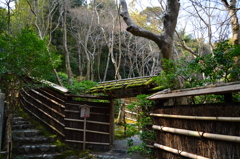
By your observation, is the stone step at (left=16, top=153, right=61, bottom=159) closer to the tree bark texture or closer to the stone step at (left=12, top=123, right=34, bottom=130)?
the stone step at (left=12, top=123, right=34, bottom=130)

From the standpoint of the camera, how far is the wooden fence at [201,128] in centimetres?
290

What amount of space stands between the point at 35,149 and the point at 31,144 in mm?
411

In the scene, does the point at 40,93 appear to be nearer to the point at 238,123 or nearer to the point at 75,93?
the point at 75,93

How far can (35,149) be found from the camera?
7.34 m

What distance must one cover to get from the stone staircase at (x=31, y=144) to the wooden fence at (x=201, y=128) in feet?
15.2

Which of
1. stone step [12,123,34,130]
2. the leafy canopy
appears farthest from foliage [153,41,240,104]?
stone step [12,123,34,130]

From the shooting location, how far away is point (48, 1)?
17.7 metres

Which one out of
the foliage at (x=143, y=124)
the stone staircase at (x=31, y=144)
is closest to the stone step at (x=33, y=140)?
the stone staircase at (x=31, y=144)

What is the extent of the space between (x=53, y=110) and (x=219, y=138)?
23.8ft

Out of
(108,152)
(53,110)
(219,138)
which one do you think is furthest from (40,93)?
(219,138)

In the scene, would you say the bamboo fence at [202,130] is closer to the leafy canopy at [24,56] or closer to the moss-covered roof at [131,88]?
the moss-covered roof at [131,88]

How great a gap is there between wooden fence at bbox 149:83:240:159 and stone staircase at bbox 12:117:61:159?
4631 mm

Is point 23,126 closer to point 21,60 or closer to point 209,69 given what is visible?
point 21,60

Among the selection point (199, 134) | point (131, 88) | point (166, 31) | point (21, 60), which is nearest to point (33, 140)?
point (21, 60)
